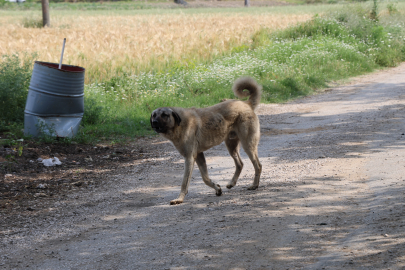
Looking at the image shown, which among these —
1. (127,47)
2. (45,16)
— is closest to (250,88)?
(127,47)

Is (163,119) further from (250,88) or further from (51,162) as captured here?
(51,162)

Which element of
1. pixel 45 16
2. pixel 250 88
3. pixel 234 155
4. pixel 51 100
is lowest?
pixel 234 155

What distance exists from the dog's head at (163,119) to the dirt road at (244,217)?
1059 millimetres

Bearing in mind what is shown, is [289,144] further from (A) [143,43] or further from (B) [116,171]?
(A) [143,43]

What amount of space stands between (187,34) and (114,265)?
1745cm

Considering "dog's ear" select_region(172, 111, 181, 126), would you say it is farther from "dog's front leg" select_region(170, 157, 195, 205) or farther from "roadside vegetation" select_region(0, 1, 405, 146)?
"roadside vegetation" select_region(0, 1, 405, 146)

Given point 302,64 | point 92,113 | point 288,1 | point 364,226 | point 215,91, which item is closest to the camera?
point 364,226

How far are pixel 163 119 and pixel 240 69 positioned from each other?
10.2 metres

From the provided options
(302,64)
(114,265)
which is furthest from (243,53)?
(114,265)

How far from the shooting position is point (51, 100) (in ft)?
30.1

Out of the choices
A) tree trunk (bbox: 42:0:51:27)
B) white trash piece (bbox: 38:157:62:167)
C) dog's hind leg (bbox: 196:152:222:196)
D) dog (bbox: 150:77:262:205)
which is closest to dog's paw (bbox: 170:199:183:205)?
dog (bbox: 150:77:262:205)

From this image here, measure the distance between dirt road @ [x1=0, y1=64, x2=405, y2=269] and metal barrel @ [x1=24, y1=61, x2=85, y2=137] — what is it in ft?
7.34

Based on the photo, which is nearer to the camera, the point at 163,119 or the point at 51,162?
the point at 163,119

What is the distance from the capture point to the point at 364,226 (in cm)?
456
